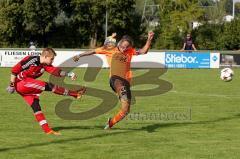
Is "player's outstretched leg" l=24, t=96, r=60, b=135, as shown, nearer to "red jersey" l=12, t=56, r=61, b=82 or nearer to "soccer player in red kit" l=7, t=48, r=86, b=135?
"soccer player in red kit" l=7, t=48, r=86, b=135

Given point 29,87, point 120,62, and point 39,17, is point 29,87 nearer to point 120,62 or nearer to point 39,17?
point 120,62

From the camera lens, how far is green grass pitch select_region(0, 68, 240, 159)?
405 inches

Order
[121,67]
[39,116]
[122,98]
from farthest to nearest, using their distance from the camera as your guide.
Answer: [121,67] < [122,98] < [39,116]

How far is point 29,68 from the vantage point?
12.3m

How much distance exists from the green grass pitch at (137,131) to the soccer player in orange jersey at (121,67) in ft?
2.11

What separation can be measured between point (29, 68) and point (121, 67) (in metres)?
2.20

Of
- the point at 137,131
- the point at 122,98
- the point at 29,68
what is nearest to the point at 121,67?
the point at 122,98

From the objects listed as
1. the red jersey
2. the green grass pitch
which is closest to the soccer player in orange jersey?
the green grass pitch

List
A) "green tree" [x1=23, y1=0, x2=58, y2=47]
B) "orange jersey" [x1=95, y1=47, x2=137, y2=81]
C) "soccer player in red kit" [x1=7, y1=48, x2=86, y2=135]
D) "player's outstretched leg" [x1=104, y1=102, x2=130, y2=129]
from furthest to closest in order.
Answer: "green tree" [x1=23, y1=0, x2=58, y2=47] < "orange jersey" [x1=95, y1=47, x2=137, y2=81] < "player's outstretched leg" [x1=104, y1=102, x2=130, y2=129] < "soccer player in red kit" [x1=7, y1=48, x2=86, y2=135]

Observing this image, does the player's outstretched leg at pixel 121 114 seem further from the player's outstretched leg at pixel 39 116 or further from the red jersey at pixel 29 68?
the red jersey at pixel 29 68

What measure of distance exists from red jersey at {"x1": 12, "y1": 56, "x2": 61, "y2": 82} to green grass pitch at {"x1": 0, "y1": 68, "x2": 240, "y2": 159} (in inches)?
46.7

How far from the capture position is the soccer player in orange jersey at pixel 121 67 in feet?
42.7

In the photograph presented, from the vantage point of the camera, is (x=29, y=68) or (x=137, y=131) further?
(x=137, y=131)

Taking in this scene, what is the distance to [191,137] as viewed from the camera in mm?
12180
